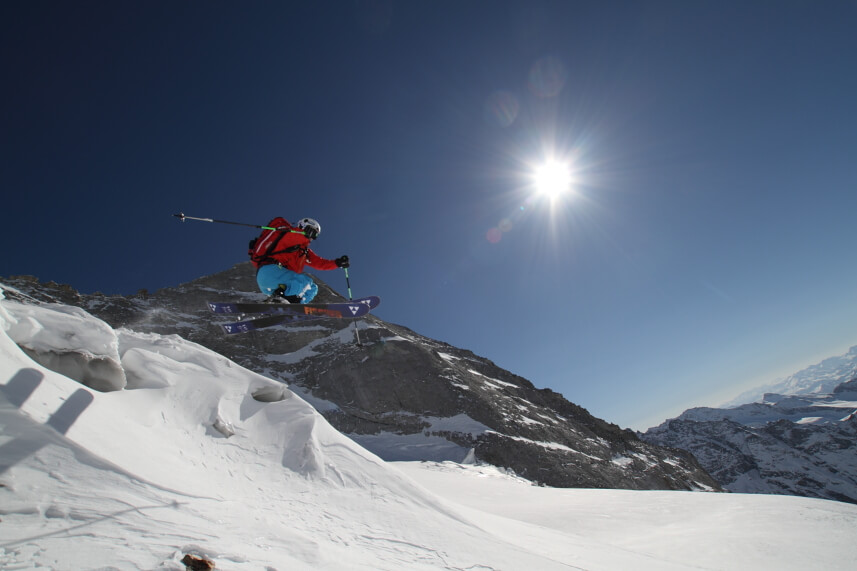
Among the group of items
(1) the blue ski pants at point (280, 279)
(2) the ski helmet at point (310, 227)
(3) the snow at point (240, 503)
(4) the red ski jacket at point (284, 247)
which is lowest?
(3) the snow at point (240, 503)

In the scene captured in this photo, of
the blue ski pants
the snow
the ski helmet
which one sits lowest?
the snow

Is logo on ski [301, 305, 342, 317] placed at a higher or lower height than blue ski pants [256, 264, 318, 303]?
higher

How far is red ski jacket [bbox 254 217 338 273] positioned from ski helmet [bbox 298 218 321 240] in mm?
155

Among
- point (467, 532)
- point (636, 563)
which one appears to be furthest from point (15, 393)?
point (636, 563)

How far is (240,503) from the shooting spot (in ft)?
15.8

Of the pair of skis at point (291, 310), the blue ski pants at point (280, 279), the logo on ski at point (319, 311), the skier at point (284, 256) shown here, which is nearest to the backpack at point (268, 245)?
the skier at point (284, 256)

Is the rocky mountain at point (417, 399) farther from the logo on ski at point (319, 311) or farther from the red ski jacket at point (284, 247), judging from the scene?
the red ski jacket at point (284, 247)

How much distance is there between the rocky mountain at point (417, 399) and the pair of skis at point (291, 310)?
2363 centimetres

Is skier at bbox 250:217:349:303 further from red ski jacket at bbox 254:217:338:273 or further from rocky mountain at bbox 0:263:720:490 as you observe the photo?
rocky mountain at bbox 0:263:720:490

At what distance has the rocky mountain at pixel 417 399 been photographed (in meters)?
36.8

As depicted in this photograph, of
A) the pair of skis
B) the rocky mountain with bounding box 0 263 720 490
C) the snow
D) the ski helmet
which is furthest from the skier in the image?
the rocky mountain with bounding box 0 263 720 490

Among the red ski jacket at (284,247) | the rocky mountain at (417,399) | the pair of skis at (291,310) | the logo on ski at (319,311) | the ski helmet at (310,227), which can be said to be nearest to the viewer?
the red ski jacket at (284,247)

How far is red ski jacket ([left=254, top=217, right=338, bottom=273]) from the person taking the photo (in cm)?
1006

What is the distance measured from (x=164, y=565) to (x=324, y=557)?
1.50 meters
